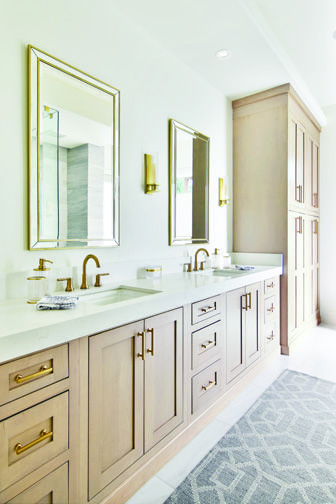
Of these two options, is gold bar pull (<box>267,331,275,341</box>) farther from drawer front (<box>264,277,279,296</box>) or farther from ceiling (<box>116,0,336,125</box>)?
ceiling (<box>116,0,336,125</box>)

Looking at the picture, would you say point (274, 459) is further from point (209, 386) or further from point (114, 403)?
point (114, 403)

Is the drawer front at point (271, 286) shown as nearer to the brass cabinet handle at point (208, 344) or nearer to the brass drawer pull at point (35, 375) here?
the brass cabinet handle at point (208, 344)

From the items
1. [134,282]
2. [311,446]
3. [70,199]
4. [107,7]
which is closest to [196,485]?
[311,446]

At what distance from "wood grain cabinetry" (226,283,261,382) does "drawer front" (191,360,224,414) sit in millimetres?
141

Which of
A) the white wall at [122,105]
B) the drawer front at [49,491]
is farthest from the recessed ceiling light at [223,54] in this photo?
the drawer front at [49,491]

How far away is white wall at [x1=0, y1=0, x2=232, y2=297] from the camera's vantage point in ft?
4.95

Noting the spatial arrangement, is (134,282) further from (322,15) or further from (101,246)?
(322,15)

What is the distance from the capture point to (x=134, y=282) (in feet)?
6.69

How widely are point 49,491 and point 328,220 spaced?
13.7 ft

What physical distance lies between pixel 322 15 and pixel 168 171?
1.58 meters

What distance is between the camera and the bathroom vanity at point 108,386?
99 centimetres

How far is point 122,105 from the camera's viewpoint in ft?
6.88

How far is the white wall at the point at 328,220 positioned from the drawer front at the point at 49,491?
3.97m

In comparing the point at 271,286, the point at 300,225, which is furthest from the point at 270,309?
the point at 300,225
